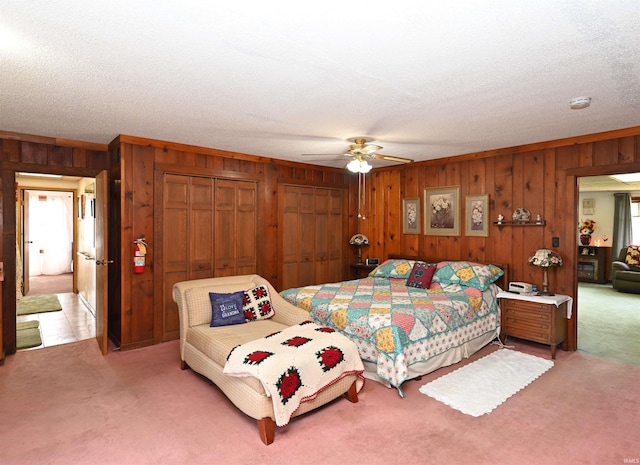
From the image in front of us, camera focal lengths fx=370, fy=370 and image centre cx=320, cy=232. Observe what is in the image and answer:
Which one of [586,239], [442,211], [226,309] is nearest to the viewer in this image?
[226,309]

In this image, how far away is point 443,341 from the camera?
3.49 meters

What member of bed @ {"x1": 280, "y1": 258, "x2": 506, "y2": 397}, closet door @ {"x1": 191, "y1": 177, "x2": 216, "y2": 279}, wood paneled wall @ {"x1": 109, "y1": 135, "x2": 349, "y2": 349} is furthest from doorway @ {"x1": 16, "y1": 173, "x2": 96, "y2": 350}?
bed @ {"x1": 280, "y1": 258, "x2": 506, "y2": 397}

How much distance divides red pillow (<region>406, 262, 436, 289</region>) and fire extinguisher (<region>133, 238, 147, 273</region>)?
3.12m

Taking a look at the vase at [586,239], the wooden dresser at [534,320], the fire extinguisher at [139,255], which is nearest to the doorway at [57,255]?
the fire extinguisher at [139,255]

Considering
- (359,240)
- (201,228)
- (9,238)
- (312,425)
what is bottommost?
(312,425)

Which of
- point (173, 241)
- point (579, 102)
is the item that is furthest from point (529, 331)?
point (173, 241)

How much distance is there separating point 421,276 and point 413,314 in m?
1.33

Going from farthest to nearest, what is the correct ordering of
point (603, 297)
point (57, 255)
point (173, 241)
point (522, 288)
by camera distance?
point (57, 255) → point (603, 297) → point (173, 241) → point (522, 288)

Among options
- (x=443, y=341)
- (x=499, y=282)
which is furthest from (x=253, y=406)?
(x=499, y=282)

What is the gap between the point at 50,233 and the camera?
9.55 metres

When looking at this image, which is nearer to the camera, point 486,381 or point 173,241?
point 486,381

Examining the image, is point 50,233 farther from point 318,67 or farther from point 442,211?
point 318,67

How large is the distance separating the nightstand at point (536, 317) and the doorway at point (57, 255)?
16.3 feet

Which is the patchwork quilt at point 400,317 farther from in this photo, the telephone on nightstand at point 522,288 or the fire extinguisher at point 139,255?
the fire extinguisher at point 139,255
